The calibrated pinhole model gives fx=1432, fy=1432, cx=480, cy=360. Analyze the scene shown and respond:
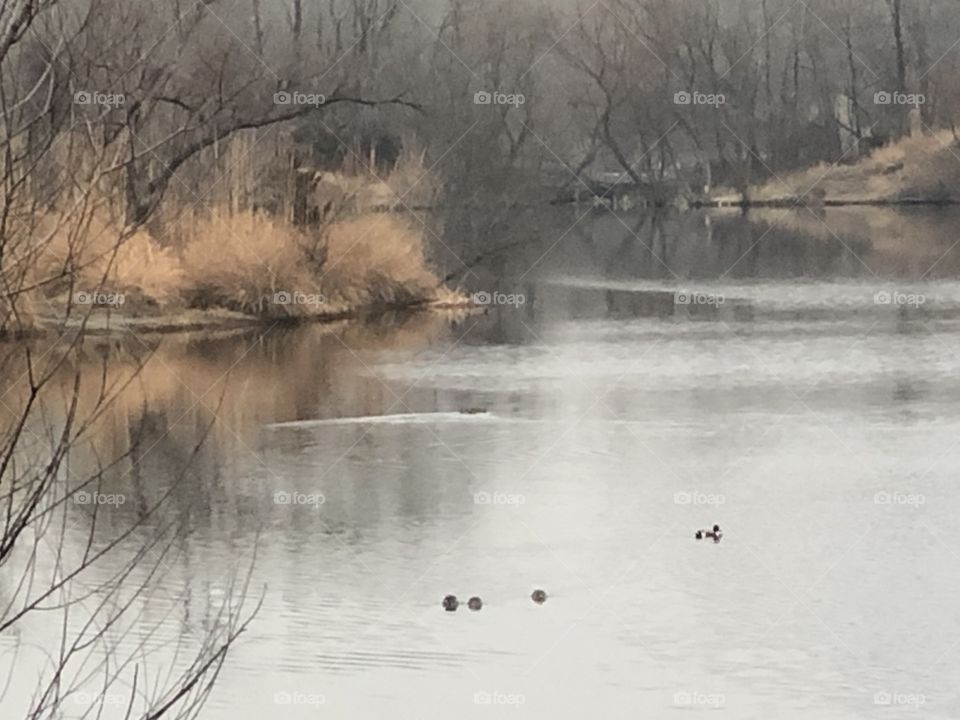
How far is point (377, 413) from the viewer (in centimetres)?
351

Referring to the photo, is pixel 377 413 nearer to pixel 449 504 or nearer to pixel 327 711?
→ pixel 449 504

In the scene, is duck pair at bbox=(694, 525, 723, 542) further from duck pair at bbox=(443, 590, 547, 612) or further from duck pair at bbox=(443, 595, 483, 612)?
duck pair at bbox=(443, 595, 483, 612)

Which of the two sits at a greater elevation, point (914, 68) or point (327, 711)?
point (914, 68)

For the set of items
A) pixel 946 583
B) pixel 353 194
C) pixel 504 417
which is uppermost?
pixel 353 194

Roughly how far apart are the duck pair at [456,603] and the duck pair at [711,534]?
53cm

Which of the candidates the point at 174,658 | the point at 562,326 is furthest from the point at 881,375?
the point at 174,658

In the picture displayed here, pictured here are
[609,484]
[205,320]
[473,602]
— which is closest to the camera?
[473,602]

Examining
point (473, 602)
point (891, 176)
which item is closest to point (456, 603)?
point (473, 602)

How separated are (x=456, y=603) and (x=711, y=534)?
2.03ft

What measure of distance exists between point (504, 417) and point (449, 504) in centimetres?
25

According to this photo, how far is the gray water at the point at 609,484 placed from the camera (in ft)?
10.3

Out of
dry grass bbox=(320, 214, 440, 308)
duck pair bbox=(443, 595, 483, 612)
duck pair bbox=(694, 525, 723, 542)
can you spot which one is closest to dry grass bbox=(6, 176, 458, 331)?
dry grass bbox=(320, 214, 440, 308)

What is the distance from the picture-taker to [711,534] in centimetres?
334

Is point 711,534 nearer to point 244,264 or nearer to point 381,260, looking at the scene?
point 381,260
